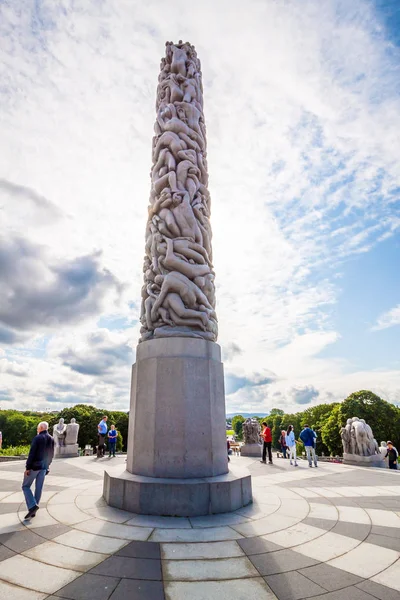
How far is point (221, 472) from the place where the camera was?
7836mm

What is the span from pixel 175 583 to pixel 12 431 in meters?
90.7

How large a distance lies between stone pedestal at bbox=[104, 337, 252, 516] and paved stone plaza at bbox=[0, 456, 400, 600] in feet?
1.09

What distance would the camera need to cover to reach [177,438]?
7574 mm

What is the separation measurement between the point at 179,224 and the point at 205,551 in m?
7.58

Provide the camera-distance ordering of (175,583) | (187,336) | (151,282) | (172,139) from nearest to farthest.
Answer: (175,583), (187,336), (151,282), (172,139)

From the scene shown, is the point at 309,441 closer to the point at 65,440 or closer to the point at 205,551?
the point at 205,551

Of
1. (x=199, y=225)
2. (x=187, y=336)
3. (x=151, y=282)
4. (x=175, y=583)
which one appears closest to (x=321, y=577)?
(x=175, y=583)

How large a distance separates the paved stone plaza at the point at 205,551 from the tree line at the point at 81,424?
21.8 meters

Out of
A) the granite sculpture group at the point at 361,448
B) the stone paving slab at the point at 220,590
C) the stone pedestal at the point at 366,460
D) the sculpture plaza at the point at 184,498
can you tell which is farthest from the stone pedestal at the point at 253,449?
the stone paving slab at the point at 220,590

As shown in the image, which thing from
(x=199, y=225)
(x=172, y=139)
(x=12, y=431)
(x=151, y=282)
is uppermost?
(x=172, y=139)

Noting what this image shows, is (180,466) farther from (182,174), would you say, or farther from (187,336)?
(182,174)

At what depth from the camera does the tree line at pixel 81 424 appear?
165 ft

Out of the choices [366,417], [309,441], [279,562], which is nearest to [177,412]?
[279,562]

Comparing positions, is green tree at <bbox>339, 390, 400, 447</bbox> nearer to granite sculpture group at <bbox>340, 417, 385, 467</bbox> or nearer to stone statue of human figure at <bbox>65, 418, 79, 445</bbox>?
granite sculpture group at <bbox>340, 417, 385, 467</bbox>
